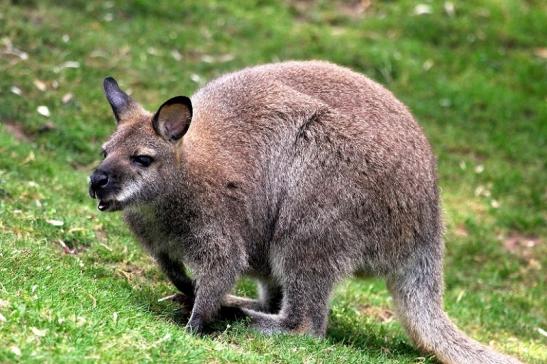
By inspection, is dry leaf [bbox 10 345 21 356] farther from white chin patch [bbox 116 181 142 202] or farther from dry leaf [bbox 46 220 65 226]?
dry leaf [bbox 46 220 65 226]

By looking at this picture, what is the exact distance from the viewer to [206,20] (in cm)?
1416

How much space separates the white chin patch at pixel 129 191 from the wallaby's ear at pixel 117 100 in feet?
2.33

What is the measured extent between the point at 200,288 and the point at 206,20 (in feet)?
→ 26.3

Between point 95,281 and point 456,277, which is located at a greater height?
point 95,281

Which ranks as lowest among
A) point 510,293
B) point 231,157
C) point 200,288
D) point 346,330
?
point 510,293

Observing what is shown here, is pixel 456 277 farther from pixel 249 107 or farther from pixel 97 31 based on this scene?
pixel 97 31

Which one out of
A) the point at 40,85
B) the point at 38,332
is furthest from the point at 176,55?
the point at 38,332

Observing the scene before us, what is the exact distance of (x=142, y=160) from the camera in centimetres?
657

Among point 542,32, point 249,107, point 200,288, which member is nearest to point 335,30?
point 542,32

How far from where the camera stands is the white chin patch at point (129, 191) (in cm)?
639

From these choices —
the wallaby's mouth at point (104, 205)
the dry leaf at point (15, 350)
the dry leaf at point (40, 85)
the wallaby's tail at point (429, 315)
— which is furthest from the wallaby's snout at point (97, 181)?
the dry leaf at point (40, 85)

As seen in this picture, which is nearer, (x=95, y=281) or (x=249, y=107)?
Result: (x=95, y=281)

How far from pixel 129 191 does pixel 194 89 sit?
6.17 m

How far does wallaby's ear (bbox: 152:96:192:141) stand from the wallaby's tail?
6.99 ft
